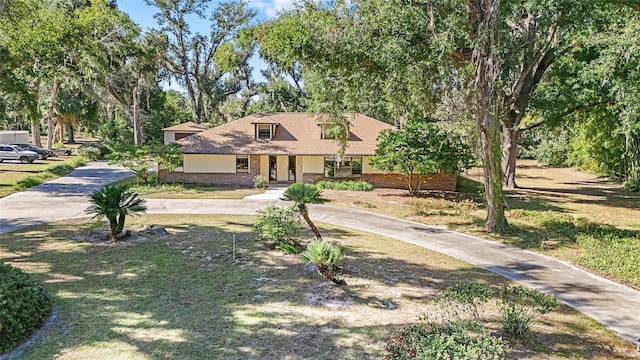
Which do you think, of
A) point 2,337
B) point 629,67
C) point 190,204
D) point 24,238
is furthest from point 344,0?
point 2,337

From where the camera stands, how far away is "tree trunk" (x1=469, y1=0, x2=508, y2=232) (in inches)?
526

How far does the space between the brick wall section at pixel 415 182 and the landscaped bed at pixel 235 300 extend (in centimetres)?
1322

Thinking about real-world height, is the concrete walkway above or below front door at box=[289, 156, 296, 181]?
below

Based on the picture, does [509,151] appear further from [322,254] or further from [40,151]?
[40,151]

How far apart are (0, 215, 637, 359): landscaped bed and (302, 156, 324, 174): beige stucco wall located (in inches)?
533

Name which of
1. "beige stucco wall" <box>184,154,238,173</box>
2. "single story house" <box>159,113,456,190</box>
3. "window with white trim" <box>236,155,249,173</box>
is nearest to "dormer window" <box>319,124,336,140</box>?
"single story house" <box>159,113,456,190</box>

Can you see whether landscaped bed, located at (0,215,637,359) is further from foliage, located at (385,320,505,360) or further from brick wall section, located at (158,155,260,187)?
brick wall section, located at (158,155,260,187)

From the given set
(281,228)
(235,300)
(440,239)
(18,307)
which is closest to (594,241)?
(440,239)

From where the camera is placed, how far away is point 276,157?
27.6m

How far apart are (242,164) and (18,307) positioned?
2021 cm

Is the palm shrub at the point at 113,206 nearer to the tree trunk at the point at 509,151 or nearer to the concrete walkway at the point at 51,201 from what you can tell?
the concrete walkway at the point at 51,201

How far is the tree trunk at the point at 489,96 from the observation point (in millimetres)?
13367

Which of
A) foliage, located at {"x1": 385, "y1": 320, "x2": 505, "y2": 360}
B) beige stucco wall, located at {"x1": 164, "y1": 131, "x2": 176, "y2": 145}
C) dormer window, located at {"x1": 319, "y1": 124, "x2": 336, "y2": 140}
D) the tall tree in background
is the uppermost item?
the tall tree in background

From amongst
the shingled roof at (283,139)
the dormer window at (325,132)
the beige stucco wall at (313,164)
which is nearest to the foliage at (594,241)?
the shingled roof at (283,139)
